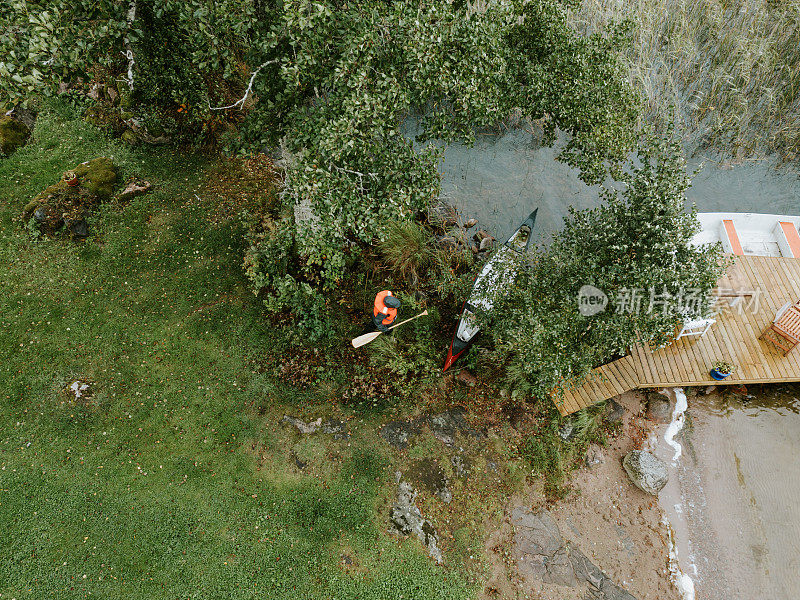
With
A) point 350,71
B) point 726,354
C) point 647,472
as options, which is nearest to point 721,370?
point 726,354

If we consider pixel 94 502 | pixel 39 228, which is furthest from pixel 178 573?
pixel 39 228

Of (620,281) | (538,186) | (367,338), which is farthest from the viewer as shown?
(538,186)

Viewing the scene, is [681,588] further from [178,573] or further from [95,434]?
[95,434]

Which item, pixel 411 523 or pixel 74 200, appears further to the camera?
pixel 74 200

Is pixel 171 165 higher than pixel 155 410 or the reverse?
higher

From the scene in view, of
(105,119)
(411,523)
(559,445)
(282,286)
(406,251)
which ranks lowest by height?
(559,445)

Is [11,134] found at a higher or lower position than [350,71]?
lower

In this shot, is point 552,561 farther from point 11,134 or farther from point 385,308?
point 11,134
